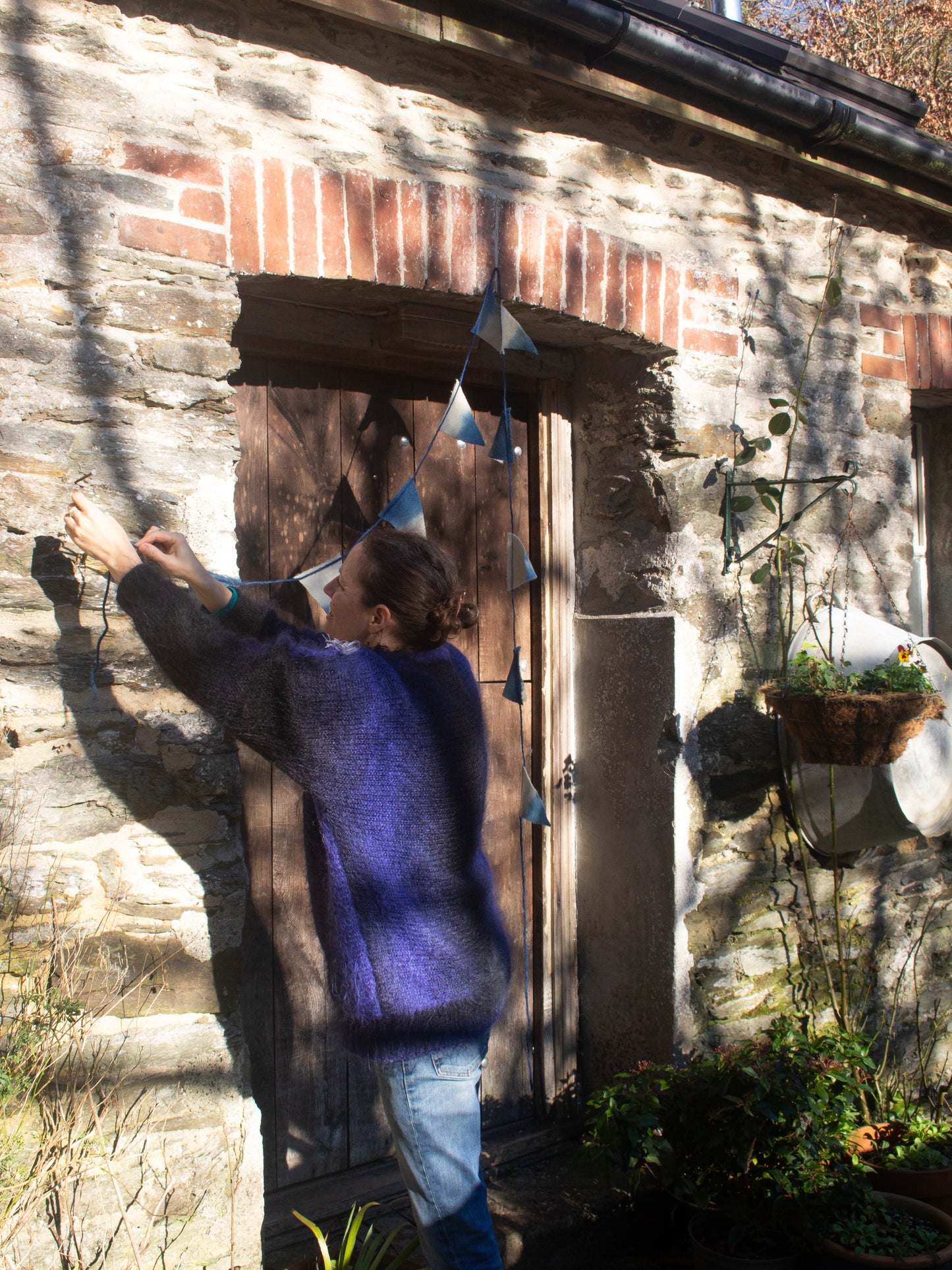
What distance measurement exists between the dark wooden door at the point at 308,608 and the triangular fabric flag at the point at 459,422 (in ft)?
1.17

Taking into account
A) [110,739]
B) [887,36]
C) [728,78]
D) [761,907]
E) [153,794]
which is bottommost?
[761,907]

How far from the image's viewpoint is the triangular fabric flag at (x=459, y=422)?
2.45 m

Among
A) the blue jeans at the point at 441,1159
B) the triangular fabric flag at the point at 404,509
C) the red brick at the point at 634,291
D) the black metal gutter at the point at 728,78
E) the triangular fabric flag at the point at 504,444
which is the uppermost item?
the black metal gutter at the point at 728,78

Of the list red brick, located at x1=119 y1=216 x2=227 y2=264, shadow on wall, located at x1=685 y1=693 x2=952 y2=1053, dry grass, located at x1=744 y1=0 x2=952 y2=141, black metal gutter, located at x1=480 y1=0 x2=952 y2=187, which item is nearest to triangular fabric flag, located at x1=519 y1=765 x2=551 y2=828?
shadow on wall, located at x1=685 y1=693 x2=952 y2=1053

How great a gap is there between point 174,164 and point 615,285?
127 cm

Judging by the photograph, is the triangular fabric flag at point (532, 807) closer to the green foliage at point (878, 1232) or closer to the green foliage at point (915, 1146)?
the green foliage at point (878, 1232)

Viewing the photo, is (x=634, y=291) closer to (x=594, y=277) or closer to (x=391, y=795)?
(x=594, y=277)

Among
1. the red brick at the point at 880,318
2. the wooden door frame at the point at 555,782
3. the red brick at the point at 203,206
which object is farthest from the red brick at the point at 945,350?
the red brick at the point at 203,206

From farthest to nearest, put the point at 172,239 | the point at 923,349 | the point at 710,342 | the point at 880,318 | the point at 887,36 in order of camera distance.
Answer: the point at 887,36, the point at 923,349, the point at 880,318, the point at 710,342, the point at 172,239

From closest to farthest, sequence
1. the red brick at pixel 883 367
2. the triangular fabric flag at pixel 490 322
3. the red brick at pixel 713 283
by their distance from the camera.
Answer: the triangular fabric flag at pixel 490 322
the red brick at pixel 713 283
the red brick at pixel 883 367

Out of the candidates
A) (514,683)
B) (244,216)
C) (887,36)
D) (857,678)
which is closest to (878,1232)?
(857,678)

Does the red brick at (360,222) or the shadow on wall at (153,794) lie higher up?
the red brick at (360,222)

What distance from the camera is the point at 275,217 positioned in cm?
215

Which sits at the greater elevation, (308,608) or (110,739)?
(308,608)
